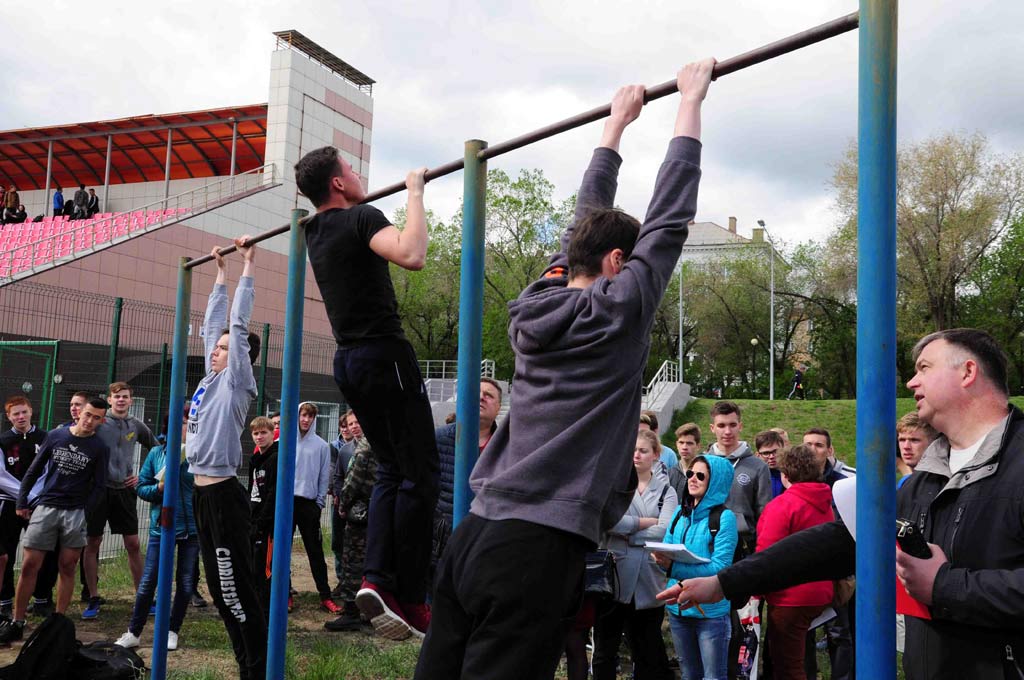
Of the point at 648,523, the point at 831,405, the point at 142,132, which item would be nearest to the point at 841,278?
the point at 831,405

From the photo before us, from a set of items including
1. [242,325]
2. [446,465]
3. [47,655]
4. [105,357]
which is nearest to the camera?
[242,325]

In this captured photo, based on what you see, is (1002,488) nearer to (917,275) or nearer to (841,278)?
(917,275)

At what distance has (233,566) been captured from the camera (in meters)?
4.64

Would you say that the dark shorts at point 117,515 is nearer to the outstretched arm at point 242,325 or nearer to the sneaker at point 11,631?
the sneaker at point 11,631

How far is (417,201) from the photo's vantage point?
330cm

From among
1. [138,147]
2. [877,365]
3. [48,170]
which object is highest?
[138,147]

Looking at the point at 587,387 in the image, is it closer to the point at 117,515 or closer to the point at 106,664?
the point at 106,664

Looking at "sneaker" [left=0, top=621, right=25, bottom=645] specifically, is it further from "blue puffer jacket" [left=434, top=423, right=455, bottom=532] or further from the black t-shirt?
the black t-shirt

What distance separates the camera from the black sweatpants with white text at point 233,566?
464 cm

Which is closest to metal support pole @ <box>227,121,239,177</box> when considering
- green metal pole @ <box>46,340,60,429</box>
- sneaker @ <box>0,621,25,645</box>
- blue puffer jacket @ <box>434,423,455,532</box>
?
green metal pole @ <box>46,340,60,429</box>

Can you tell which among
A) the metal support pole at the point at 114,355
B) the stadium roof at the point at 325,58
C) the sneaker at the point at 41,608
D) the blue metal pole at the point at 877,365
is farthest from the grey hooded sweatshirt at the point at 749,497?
the stadium roof at the point at 325,58

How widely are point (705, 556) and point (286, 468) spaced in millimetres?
2598

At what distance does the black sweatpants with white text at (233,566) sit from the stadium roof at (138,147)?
25.3 meters

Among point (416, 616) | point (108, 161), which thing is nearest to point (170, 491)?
point (416, 616)
